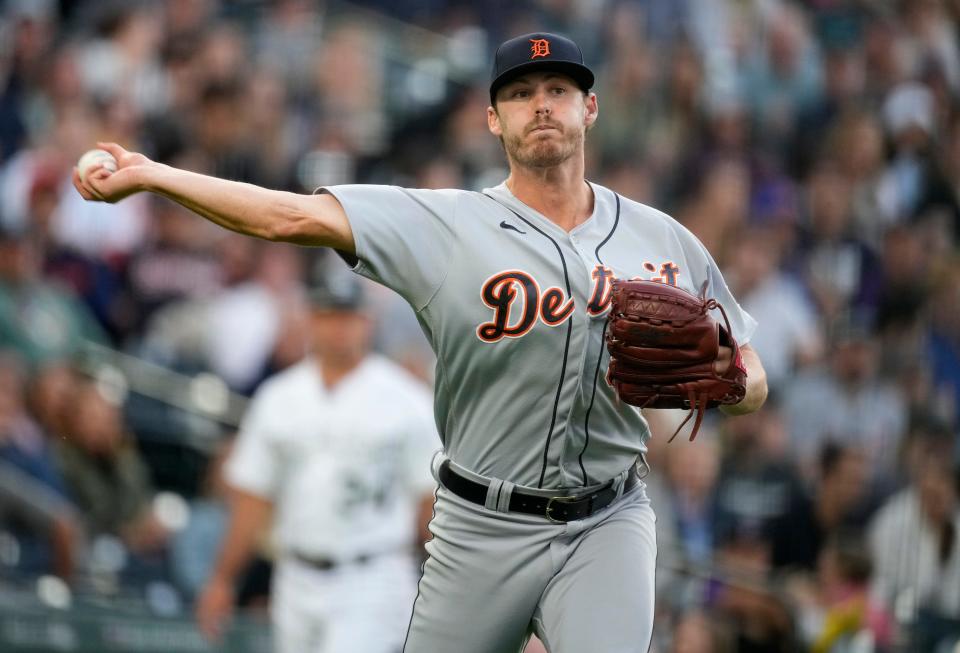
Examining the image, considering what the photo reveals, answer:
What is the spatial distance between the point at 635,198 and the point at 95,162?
7.03 metres

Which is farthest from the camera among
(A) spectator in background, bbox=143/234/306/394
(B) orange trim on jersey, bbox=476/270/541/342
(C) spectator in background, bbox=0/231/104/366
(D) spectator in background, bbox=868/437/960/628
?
(A) spectator in background, bbox=143/234/306/394

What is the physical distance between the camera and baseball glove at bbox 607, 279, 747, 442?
389cm

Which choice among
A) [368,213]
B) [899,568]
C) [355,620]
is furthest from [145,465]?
[368,213]

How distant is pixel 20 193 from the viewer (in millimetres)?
9570

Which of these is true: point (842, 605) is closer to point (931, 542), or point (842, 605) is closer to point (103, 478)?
point (931, 542)

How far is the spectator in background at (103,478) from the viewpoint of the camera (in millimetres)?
8016

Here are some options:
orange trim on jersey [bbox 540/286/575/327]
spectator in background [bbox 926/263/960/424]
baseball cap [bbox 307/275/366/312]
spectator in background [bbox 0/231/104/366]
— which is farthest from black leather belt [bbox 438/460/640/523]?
spectator in background [bbox 0/231/104/366]

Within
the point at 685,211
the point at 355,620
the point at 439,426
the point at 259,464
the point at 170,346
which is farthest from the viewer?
the point at 685,211

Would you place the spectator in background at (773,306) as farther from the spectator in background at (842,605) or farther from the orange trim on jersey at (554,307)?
the orange trim on jersey at (554,307)

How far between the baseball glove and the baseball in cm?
133

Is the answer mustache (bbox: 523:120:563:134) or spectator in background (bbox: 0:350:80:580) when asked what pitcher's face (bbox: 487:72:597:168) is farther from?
spectator in background (bbox: 0:350:80:580)

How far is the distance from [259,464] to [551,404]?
3229 millimetres

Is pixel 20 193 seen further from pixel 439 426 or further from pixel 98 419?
pixel 439 426

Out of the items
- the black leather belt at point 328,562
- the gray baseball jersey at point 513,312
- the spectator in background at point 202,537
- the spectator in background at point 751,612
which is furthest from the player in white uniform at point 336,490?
the gray baseball jersey at point 513,312
